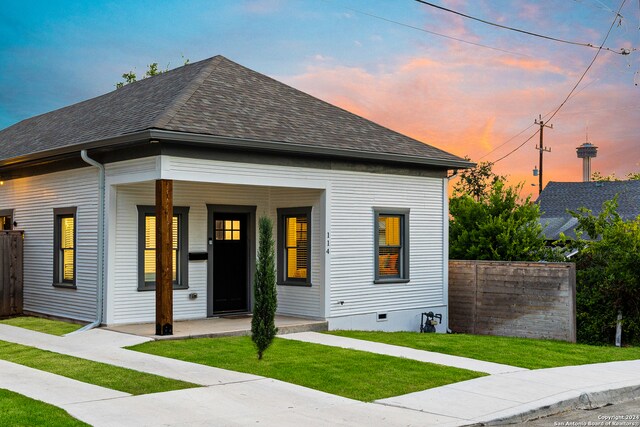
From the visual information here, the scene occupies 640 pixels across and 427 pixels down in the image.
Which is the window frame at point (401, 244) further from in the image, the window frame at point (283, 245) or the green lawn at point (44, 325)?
the green lawn at point (44, 325)

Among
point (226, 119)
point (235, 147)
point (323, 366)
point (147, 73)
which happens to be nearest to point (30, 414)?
point (323, 366)

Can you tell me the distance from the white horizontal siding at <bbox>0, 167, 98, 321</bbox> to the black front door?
2734 mm

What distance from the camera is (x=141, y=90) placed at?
768 inches

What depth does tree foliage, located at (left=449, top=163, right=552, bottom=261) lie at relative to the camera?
20359 millimetres

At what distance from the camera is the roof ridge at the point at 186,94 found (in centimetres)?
1420

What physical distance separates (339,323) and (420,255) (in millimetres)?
3180

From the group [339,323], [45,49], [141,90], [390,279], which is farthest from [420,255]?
[45,49]

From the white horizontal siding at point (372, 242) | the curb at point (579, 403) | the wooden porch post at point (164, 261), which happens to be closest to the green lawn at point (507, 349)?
the white horizontal siding at point (372, 242)

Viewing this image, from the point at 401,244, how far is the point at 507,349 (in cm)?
485

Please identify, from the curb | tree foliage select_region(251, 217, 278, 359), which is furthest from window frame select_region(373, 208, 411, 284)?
the curb

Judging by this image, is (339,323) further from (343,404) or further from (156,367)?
(343,404)

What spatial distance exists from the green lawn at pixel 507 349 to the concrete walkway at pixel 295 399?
0.92m

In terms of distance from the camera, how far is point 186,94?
53.0 ft

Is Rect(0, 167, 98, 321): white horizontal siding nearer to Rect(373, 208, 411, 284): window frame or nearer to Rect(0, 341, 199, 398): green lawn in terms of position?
Rect(0, 341, 199, 398): green lawn
